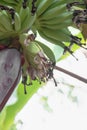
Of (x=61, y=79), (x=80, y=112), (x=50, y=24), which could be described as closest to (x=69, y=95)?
(x=80, y=112)

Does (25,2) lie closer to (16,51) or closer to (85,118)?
(16,51)

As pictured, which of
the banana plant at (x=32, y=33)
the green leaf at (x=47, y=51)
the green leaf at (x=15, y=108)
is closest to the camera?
the banana plant at (x=32, y=33)

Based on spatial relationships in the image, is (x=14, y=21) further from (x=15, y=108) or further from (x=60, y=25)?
(x=15, y=108)

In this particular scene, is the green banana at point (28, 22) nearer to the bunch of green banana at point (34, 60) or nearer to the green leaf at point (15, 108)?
the bunch of green banana at point (34, 60)

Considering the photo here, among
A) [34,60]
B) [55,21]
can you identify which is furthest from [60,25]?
[34,60]

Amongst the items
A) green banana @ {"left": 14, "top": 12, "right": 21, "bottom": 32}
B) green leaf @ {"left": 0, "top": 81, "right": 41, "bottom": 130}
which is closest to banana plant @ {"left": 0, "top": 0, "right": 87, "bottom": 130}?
green banana @ {"left": 14, "top": 12, "right": 21, "bottom": 32}

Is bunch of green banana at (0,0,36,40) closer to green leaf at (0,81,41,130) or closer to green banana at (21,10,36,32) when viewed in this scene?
green banana at (21,10,36,32)

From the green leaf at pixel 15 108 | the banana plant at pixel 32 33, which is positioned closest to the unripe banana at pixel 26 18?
the banana plant at pixel 32 33

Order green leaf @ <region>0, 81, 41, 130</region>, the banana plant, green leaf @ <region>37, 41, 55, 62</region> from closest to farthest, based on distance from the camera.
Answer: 1. the banana plant
2. green leaf @ <region>37, 41, 55, 62</region>
3. green leaf @ <region>0, 81, 41, 130</region>
